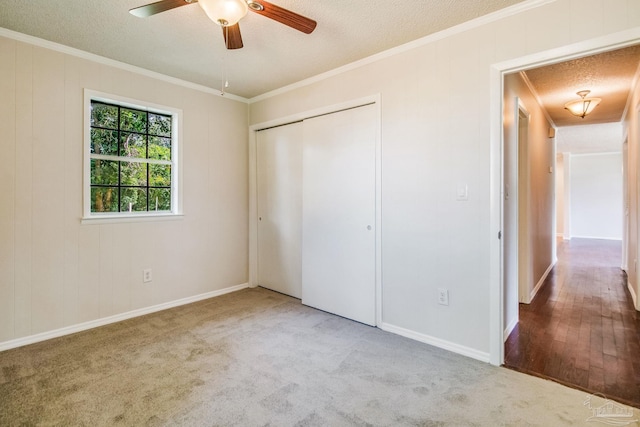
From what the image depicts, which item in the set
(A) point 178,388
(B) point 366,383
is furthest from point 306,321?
(A) point 178,388

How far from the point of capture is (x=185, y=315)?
10.6 ft

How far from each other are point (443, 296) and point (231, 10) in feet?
7.75

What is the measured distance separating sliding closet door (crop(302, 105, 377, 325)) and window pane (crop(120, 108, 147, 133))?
166 centimetres

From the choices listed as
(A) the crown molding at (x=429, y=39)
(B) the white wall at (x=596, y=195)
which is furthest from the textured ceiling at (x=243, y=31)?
(B) the white wall at (x=596, y=195)

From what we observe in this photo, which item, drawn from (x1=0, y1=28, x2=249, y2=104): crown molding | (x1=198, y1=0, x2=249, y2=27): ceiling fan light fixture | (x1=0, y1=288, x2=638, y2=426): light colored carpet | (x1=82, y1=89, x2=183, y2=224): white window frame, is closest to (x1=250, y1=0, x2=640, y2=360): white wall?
(x1=0, y1=288, x2=638, y2=426): light colored carpet

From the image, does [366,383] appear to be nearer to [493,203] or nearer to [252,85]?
[493,203]

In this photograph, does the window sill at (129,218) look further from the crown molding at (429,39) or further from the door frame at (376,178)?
the crown molding at (429,39)

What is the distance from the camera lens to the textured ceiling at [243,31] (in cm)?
216

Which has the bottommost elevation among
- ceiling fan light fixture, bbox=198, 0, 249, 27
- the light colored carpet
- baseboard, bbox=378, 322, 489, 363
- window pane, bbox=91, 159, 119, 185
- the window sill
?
the light colored carpet

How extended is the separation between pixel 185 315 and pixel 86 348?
0.86 meters

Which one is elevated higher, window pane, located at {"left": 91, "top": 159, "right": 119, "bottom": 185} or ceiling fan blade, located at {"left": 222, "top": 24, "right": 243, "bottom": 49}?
ceiling fan blade, located at {"left": 222, "top": 24, "right": 243, "bottom": 49}

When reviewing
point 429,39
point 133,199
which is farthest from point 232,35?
point 133,199

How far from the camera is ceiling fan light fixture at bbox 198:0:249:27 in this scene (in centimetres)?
164

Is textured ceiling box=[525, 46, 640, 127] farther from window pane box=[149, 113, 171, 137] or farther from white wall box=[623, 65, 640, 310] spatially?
window pane box=[149, 113, 171, 137]
